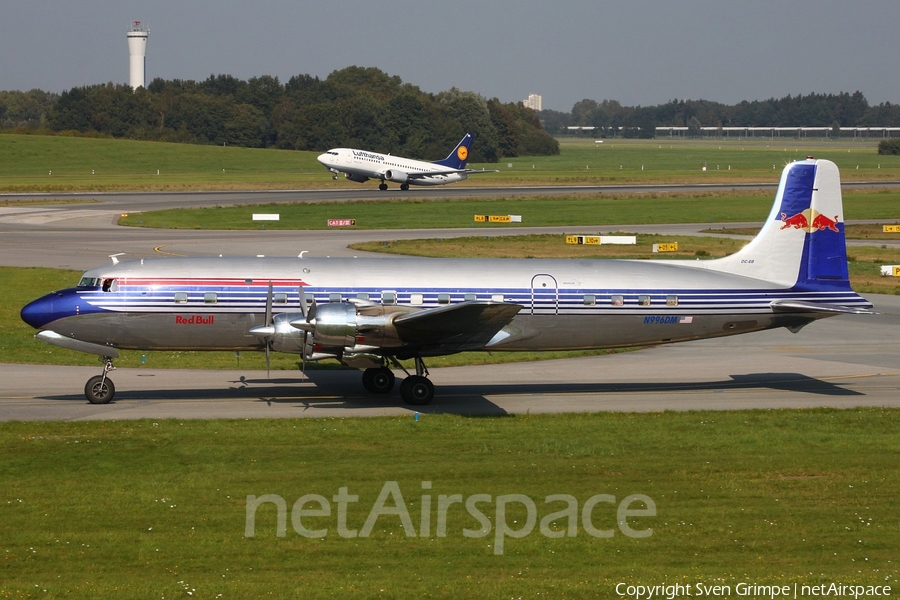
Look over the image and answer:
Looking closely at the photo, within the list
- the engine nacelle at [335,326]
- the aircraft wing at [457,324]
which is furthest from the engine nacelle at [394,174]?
the engine nacelle at [335,326]

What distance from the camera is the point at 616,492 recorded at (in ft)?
56.9

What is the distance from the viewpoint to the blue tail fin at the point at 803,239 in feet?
90.9

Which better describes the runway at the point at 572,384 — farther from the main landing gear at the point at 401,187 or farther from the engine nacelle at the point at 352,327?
the main landing gear at the point at 401,187

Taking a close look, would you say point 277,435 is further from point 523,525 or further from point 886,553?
point 886,553

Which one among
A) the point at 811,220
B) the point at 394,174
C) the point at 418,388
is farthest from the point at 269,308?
the point at 394,174

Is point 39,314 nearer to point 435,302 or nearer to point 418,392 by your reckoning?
point 418,392

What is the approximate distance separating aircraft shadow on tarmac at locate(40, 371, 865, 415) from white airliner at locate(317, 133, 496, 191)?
7412 centimetres

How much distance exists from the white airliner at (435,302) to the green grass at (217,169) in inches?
3449

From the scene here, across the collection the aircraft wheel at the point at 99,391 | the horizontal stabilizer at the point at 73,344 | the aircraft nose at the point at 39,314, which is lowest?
the aircraft wheel at the point at 99,391

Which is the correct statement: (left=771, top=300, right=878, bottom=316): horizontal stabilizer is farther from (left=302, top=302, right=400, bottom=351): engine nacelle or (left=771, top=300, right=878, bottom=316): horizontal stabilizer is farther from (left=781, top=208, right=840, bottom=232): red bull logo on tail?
(left=302, top=302, right=400, bottom=351): engine nacelle

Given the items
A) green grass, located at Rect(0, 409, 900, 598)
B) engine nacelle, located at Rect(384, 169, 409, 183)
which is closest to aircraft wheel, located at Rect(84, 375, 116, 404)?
green grass, located at Rect(0, 409, 900, 598)

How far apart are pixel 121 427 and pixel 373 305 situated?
259 inches

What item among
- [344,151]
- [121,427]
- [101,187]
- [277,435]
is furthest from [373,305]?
[101,187]

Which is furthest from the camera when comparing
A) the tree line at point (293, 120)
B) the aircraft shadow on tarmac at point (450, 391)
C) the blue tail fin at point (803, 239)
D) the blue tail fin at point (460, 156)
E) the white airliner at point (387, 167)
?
the tree line at point (293, 120)
